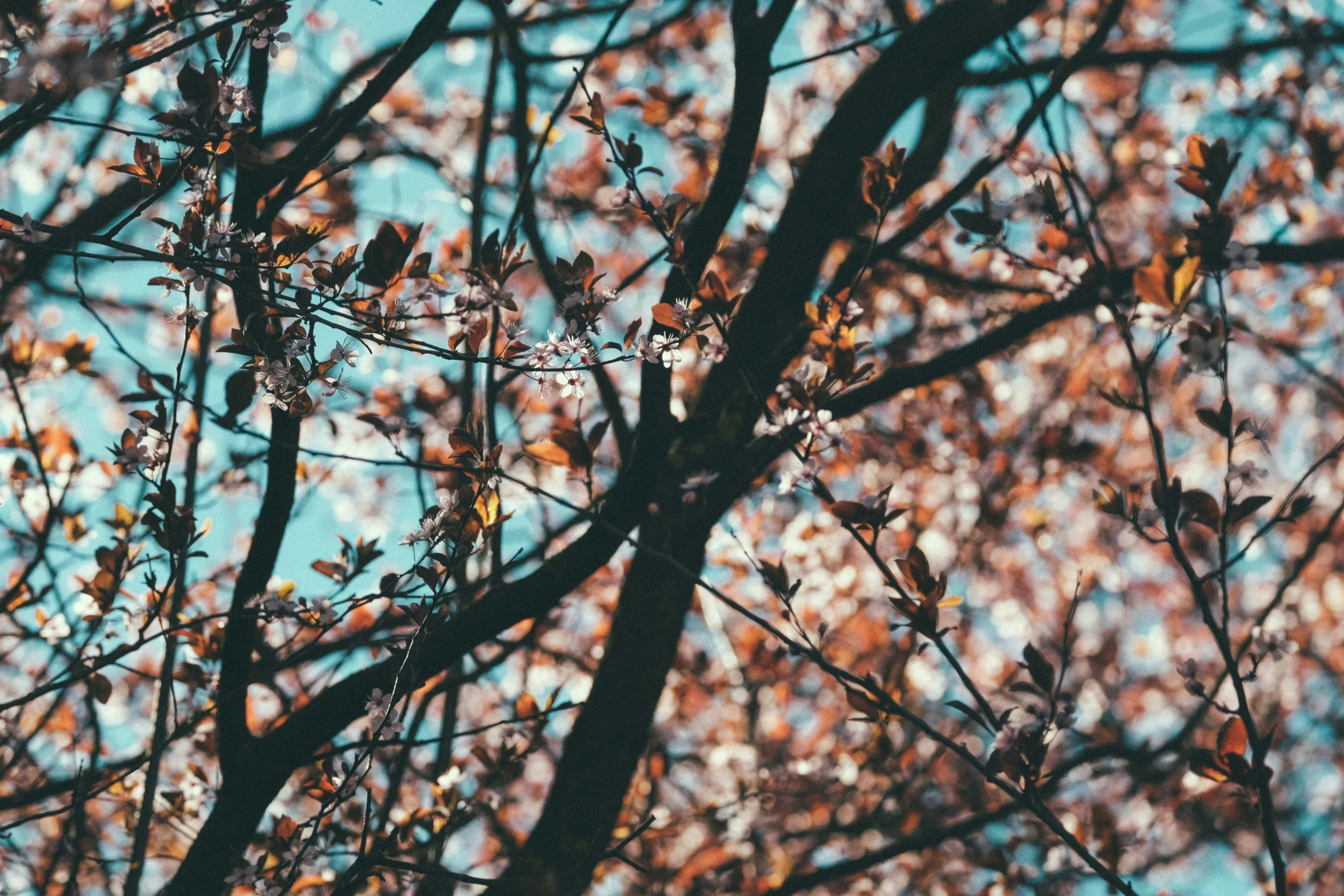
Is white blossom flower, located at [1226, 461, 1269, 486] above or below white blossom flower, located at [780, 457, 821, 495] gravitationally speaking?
above

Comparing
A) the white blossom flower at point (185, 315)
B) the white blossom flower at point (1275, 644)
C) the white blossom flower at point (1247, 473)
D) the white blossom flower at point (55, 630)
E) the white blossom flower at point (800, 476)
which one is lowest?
the white blossom flower at point (55, 630)

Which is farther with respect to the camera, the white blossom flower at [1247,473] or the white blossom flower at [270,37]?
the white blossom flower at [270,37]

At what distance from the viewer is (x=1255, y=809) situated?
1.48 meters

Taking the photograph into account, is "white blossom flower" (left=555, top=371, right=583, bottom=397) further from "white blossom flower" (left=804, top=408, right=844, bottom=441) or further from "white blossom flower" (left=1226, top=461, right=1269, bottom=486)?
"white blossom flower" (left=1226, top=461, right=1269, bottom=486)

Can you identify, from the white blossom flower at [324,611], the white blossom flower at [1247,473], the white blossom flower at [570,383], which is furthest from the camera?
the white blossom flower at [324,611]

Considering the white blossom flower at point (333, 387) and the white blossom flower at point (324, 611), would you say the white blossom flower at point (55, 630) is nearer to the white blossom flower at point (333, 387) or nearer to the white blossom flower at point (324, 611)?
the white blossom flower at point (324, 611)

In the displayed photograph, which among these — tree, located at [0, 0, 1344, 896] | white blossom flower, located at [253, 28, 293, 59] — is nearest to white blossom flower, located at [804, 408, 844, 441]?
tree, located at [0, 0, 1344, 896]

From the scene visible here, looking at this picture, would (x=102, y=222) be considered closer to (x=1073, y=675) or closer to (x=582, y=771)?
(x=582, y=771)

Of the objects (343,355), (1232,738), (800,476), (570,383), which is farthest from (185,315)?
(1232,738)

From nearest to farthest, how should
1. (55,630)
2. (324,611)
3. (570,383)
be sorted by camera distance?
(570,383), (324,611), (55,630)

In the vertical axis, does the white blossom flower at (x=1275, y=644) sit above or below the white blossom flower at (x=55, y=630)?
above

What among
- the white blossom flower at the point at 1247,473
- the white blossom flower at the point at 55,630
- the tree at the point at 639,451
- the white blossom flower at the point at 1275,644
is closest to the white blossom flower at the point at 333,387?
the tree at the point at 639,451

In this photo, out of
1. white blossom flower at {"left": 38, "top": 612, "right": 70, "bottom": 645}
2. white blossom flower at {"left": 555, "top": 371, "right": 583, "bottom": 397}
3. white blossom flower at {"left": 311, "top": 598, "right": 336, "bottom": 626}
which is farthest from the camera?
white blossom flower at {"left": 38, "top": 612, "right": 70, "bottom": 645}

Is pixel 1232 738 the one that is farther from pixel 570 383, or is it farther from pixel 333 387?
pixel 333 387
